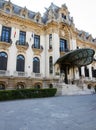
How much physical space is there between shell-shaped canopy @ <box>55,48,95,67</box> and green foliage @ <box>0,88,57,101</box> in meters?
7.67

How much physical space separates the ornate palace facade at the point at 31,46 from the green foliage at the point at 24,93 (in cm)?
566

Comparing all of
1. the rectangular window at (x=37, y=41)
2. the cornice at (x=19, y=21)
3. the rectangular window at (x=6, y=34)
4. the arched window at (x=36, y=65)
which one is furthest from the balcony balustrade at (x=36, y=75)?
the cornice at (x=19, y=21)

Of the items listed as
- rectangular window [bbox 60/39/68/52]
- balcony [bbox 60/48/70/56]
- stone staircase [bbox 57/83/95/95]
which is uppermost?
rectangular window [bbox 60/39/68/52]

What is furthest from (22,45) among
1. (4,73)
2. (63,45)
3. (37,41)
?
(63,45)

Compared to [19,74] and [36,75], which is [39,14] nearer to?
[36,75]

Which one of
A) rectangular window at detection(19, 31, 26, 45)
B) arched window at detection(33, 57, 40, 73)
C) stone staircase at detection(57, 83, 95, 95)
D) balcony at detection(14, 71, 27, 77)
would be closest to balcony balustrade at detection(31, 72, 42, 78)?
arched window at detection(33, 57, 40, 73)

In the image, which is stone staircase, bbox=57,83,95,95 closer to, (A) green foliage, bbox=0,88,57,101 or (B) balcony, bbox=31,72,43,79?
(A) green foliage, bbox=0,88,57,101

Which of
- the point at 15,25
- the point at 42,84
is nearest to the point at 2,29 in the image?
the point at 15,25

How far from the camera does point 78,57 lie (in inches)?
971

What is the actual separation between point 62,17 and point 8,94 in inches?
908

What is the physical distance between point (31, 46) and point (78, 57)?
9638 mm

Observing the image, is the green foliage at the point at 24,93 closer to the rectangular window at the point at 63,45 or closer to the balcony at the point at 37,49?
the balcony at the point at 37,49

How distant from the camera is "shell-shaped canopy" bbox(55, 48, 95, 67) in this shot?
76.2 ft

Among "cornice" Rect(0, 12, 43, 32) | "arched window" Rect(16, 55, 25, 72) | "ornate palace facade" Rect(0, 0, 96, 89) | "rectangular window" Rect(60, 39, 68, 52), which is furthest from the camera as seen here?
"rectangular window" Rect(60, 39, 68, 52)
